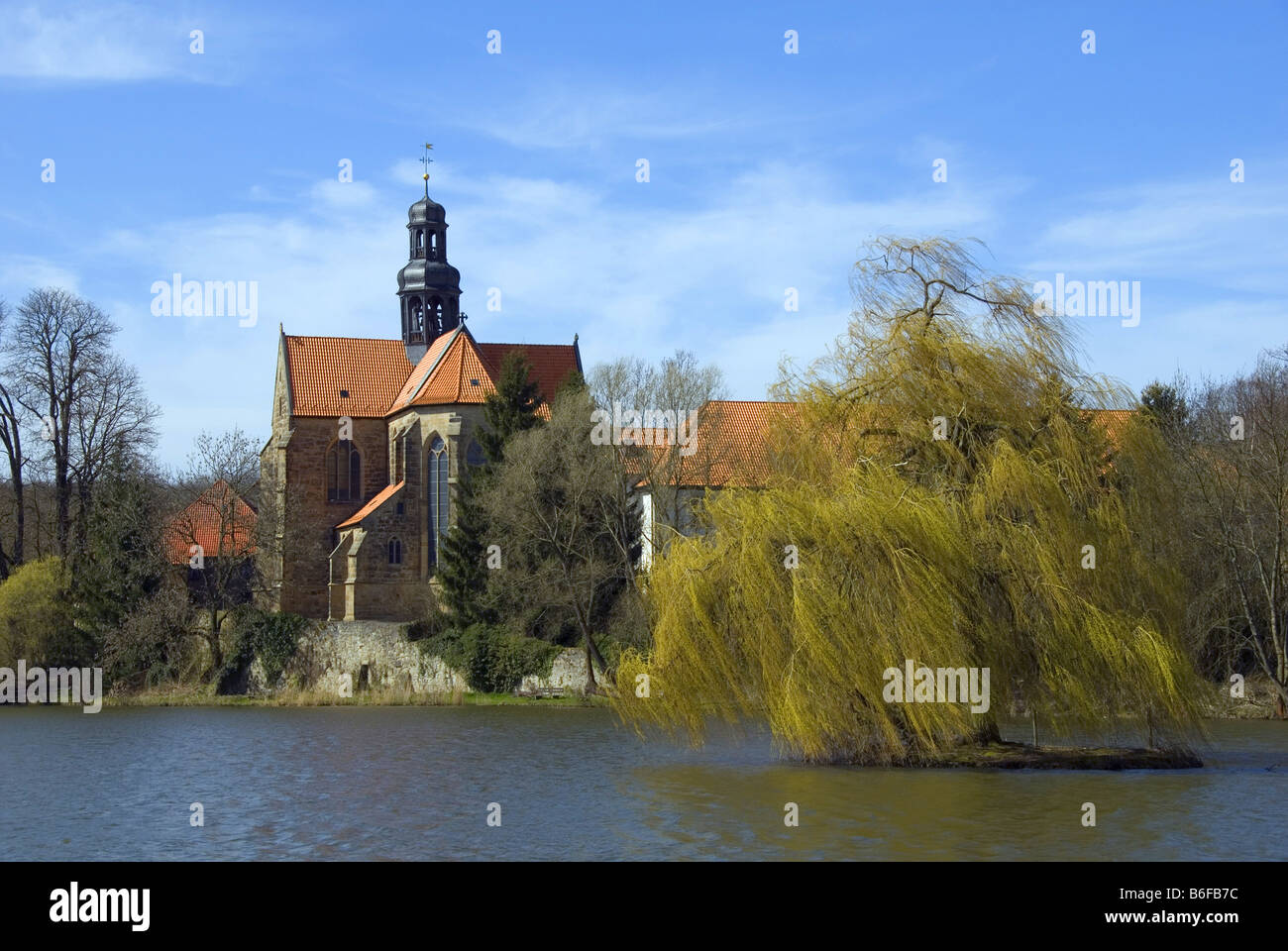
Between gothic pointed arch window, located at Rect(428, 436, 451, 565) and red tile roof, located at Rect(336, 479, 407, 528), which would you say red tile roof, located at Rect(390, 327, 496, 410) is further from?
red tile roof, located at Rect(336, 479, 407, 528)

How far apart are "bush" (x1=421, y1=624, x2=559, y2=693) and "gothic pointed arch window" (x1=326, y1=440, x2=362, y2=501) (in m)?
17.1

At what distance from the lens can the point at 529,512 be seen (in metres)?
44.4

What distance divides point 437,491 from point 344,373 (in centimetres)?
931

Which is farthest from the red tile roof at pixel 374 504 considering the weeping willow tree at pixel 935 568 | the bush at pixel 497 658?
the weeping willow tree at pixel 935 568

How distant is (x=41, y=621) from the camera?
46656 millimetres

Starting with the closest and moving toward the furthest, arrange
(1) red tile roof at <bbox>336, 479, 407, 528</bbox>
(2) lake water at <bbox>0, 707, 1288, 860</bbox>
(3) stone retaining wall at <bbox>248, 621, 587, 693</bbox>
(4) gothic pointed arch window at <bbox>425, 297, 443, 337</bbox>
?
(2) lake water at <bbox>0, 707, 1288, 860</bbox> → (3) stone retaining wall at <bbox>248, 621, 587, 693</bbox> → (1) red tile roof at <bbox>336, 479, 407, 528</bbox> → (4) gothic pointed arch window at <bbox>425, 297, 443, 337</bbox>

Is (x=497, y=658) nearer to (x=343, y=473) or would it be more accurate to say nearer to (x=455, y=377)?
(x=455, y=377)

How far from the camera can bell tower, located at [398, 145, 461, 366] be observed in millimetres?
60875

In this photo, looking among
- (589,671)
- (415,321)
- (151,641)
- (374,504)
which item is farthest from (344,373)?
(589,671)

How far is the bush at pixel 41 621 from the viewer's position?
46281mm

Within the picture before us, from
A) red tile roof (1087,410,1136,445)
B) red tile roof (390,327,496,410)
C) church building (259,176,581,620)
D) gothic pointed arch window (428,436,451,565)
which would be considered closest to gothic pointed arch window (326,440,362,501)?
church building (259,176,581,620)
